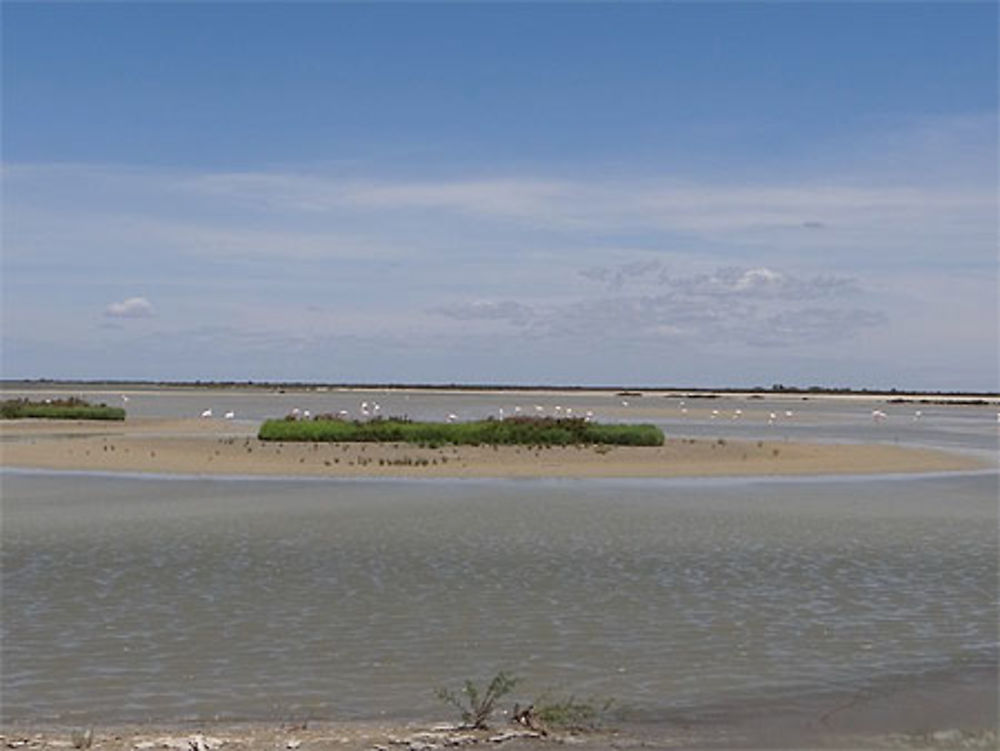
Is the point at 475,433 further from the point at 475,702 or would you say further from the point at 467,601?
the point at 475,702

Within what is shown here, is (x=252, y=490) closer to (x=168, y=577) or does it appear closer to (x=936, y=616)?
(x=168, y=577)

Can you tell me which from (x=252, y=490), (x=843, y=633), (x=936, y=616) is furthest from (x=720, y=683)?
(x=252, y=490)

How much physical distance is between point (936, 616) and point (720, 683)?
17.1ft

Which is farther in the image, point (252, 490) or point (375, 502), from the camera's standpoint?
point (252, 490)

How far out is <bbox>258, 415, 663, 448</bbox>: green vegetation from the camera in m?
52.4

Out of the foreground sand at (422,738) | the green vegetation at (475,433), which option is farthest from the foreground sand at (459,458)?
the foreground sand at (422,738)

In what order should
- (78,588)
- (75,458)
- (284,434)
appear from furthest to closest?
(284,434) → (75,458) → (78,588)

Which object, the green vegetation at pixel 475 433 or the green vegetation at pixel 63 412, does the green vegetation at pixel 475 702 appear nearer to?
the green vegetation at pixel 475 433

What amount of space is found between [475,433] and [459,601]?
33.9m

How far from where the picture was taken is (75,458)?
48.1m

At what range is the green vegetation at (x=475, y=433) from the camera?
172 ft

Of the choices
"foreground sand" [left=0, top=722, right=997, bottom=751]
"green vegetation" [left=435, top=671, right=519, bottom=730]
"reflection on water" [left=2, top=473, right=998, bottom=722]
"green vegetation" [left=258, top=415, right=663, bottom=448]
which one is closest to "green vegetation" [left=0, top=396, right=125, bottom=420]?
"green vegetation" [left=258, top=415, right=663, bottom=448]

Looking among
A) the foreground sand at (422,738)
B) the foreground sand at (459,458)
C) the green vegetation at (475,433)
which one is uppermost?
the green vegetation at (475,433)

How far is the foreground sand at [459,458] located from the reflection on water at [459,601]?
1047cm
